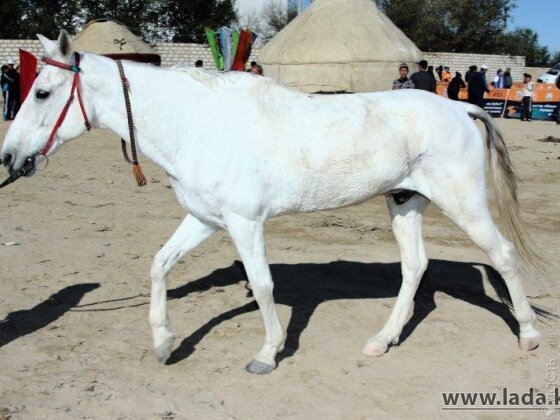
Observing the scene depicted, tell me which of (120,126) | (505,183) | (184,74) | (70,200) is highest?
(184,74)

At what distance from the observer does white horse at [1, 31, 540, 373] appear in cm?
414

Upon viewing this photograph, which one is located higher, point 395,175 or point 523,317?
point 395,175

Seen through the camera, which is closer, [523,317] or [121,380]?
[121,380]

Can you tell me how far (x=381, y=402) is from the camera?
4.00 m

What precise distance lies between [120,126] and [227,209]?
0.85 meters

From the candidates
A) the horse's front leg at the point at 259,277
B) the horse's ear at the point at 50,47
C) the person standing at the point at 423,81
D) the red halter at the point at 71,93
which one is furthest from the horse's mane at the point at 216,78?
the person standing at the point at 423,81

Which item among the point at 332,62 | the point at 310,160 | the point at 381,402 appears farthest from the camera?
the point at 332,62

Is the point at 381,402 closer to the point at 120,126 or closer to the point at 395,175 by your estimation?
the point at 395,175

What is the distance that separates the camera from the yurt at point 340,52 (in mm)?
19250

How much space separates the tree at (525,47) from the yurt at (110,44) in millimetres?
34064

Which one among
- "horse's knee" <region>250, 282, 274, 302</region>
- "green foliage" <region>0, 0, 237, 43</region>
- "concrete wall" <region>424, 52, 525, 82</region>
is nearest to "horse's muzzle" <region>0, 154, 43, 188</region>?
"horse's knee" <region>250, 282, 274, 302</region>

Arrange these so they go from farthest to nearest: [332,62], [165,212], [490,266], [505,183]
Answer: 1. [332,62]
2. [165,212]
3. [490,266]
4. [505,183]

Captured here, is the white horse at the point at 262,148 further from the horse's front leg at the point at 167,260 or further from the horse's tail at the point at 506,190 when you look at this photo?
the horse's tail at the point at 506,190

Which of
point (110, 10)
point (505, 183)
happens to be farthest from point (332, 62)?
point (110, 10)
